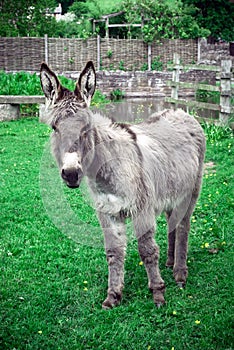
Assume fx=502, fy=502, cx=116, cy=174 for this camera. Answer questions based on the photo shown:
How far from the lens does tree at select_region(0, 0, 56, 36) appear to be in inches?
1019

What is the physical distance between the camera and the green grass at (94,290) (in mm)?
3814

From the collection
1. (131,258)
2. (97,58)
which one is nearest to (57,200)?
(131,258)

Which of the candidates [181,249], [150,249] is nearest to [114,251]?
[150,249]

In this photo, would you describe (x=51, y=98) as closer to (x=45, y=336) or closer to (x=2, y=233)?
(x=45, y=336)

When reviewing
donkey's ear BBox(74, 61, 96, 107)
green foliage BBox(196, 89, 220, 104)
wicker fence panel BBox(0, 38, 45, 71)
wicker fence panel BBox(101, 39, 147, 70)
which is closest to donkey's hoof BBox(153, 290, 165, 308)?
donkey's ear BBox(74, 61, 96, 107)

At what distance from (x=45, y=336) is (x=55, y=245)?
6.11 ft

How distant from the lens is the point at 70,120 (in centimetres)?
360

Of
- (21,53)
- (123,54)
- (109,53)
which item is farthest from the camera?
(123,54)

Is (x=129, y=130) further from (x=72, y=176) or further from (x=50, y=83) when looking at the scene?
(x=72, y=176)

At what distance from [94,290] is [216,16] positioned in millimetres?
29924

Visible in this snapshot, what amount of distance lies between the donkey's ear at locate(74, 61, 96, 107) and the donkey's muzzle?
58cm

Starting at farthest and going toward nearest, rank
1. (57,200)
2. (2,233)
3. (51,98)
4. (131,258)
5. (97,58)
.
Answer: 1. (97,58)
2. (2,233)
3. (131,258)
4. (57,200)
5. (51,98)

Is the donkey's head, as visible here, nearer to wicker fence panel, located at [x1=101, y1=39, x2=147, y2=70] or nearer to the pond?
the pond

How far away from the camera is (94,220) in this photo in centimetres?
607
